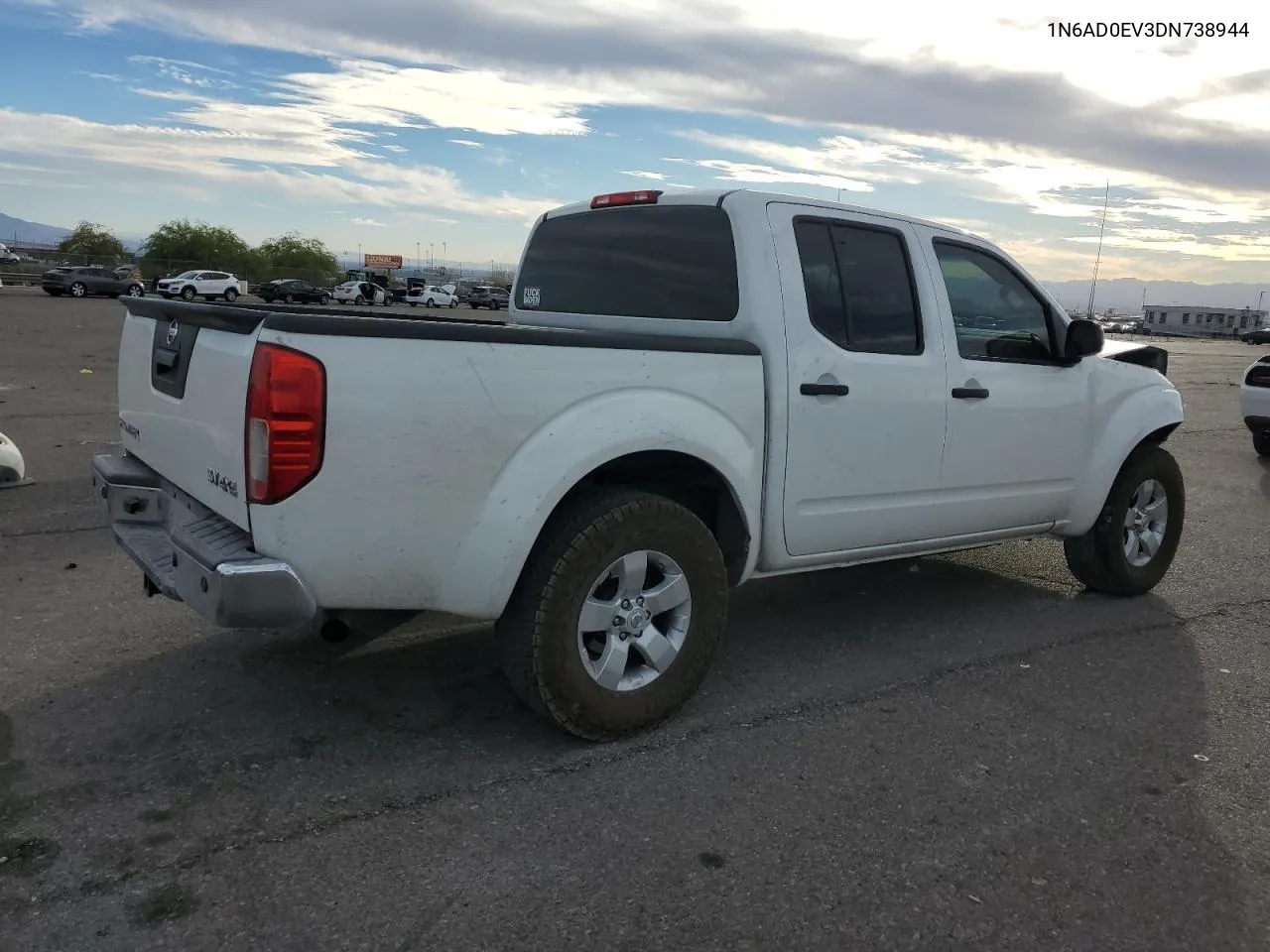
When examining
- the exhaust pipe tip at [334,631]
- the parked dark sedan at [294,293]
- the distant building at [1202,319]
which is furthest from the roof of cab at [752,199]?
the distant building at [1202,319]

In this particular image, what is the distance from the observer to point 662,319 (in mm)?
4426

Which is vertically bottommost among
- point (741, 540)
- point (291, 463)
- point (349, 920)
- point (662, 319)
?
point (349, 920)

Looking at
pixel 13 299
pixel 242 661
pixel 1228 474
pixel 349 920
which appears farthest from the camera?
pixel 13 299

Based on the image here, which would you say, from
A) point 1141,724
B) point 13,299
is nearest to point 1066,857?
Result: point 1141,724

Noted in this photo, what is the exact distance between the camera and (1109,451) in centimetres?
553

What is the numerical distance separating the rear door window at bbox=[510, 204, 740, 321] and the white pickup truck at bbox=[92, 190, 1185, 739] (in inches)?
0.6

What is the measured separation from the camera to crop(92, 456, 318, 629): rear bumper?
3049 mm

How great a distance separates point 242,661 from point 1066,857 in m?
3.17

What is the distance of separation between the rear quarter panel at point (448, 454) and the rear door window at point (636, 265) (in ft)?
2.27

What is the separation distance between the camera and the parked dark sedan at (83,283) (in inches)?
1688

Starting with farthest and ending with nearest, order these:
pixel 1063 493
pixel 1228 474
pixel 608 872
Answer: pixel 1228 474
pixel 1063 493
pixel 608 872

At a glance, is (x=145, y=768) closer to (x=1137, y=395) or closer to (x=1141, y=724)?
(x=1141, y=724)

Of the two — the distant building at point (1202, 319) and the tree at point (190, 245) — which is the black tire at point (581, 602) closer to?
the tree at point (190, 245)

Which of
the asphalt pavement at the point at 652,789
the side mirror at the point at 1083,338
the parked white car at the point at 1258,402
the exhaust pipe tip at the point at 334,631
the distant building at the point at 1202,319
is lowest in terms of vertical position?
the asphalt pavement at the point at 652,789
